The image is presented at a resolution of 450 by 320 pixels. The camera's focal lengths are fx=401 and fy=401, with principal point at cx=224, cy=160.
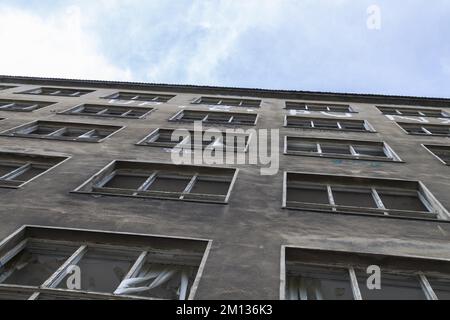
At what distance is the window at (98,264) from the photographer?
6409 mm

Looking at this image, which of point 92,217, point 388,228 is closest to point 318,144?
point 388,228

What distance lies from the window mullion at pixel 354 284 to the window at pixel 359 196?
2018mm

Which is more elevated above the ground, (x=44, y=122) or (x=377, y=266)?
(x=44, y=122)

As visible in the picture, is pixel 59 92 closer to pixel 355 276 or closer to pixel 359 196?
pixel 359 196

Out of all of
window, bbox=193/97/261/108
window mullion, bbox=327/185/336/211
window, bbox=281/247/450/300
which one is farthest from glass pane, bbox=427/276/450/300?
window, bbox=193/97/261/108

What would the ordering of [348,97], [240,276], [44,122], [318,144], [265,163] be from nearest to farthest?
[240,276]
[265,163]
[318,144]
[44,122]
[348,97]

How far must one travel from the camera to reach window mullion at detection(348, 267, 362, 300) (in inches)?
255

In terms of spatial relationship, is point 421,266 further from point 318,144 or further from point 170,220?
point 318,144

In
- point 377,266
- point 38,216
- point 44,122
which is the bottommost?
point 377,266

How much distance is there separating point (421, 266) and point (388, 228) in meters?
1.23

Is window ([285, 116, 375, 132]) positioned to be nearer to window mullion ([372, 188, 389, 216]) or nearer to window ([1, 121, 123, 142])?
window ([1, 121, 123, 142])

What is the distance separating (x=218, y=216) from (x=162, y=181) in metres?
3.04

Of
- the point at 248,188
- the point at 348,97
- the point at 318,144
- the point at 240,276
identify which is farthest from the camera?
the point at 348,97

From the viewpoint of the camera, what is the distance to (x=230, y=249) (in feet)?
24.0
